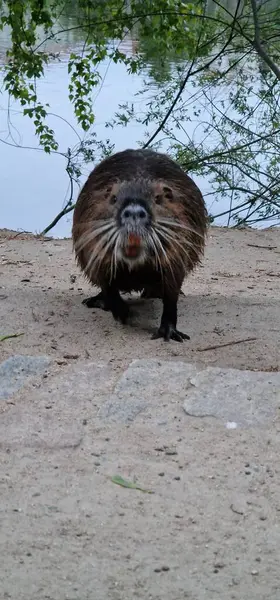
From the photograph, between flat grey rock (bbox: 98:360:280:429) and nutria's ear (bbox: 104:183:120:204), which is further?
nutria's ear (bbox: 104:183:120:204)

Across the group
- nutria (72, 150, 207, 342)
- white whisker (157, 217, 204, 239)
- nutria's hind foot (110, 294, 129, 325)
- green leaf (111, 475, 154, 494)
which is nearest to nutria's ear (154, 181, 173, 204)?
nutria (72, 150, 207, 342)

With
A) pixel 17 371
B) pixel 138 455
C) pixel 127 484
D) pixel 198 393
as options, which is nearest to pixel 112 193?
pixel 17 371

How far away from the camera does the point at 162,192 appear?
150 inches

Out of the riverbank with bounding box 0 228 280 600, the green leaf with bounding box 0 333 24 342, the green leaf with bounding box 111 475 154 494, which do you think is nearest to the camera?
the riverbank with bounding box 0 228 280 600

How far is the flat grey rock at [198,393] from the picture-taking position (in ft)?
9.48

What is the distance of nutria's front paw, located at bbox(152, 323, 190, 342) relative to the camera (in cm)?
380

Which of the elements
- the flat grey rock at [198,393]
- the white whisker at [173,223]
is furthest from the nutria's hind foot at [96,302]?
the flat grey rock at [198,393]

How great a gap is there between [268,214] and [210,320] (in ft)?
12.7

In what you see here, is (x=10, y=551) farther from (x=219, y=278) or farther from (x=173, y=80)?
(x=173, y=80)

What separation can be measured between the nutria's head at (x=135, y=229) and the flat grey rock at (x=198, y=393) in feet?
1.84

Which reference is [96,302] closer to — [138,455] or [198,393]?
[198,393]

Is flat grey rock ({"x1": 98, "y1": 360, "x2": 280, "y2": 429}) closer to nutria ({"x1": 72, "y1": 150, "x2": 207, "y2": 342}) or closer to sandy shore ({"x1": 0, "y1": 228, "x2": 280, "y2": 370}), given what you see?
sandy shore ({"x1": 0, "y1": 228, "x2": 280, "y2": 370})

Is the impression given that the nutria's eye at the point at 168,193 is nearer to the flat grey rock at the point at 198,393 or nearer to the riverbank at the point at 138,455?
the riverbank at the point at 138,455

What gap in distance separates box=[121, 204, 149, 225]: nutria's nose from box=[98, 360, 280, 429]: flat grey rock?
65cm
